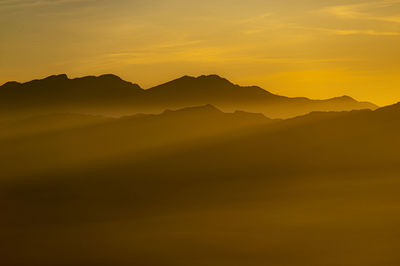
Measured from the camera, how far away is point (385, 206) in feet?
392

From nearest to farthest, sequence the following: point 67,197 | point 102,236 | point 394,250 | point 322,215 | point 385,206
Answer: point 394,250
point 102,236
point 322,215
point 385,206
point 67,197

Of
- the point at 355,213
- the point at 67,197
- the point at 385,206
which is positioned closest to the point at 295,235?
the point at 355,213

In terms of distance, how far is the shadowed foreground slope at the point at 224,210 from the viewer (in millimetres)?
81125

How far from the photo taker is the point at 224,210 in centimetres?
12500

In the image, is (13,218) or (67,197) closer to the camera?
(13,218)

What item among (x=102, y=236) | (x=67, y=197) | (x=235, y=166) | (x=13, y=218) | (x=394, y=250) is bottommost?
(x=394, y=250)

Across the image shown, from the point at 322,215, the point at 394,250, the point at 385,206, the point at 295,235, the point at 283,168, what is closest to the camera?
the point at 394,250

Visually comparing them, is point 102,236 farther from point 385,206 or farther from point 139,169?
point 139,169

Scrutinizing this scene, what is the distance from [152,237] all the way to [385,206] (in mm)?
44098

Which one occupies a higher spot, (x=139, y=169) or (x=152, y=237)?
(x=139, y=169)

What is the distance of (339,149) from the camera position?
196 meters

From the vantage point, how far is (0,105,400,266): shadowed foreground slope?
8112 centimetres

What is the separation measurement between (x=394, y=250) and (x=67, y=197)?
9015 cm

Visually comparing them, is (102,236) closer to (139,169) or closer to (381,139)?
(139,169)
